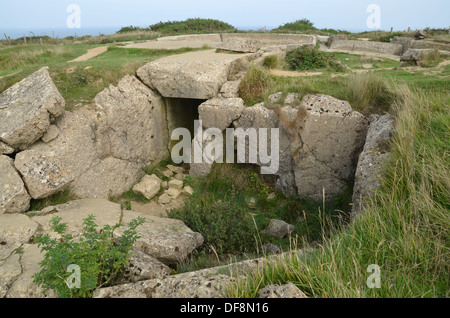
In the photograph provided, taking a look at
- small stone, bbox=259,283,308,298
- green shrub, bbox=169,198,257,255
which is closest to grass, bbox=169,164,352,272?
green shrub, bbox=169,198,257,255

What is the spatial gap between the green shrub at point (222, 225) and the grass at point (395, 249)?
2026mm

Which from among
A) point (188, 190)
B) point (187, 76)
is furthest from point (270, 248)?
point (187, 76)

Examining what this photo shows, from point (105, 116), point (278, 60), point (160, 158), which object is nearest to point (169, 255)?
point (105, 116)

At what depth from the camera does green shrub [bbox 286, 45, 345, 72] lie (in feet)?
31.0

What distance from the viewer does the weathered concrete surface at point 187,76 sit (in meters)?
7.43

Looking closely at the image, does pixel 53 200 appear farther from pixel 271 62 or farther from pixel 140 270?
pixel 271 62

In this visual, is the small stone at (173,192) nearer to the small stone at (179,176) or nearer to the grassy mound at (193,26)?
the small stone at (179,176)

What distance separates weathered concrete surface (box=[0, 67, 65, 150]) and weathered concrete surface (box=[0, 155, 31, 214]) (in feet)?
1.31

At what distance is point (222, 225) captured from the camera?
5.43 metres

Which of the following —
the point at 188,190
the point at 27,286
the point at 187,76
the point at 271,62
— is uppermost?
the point at 271,62

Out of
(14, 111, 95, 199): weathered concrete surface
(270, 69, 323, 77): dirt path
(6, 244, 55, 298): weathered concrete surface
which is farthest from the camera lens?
(270, 69, 323, 77): dirt path

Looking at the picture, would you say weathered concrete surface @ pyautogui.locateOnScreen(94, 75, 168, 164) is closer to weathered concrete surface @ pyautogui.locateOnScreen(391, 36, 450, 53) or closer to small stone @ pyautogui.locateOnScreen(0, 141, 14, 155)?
small stone @ pyautogui.locateOnScreen(0, 141, 14, 155)

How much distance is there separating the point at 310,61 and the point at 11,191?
790cm
